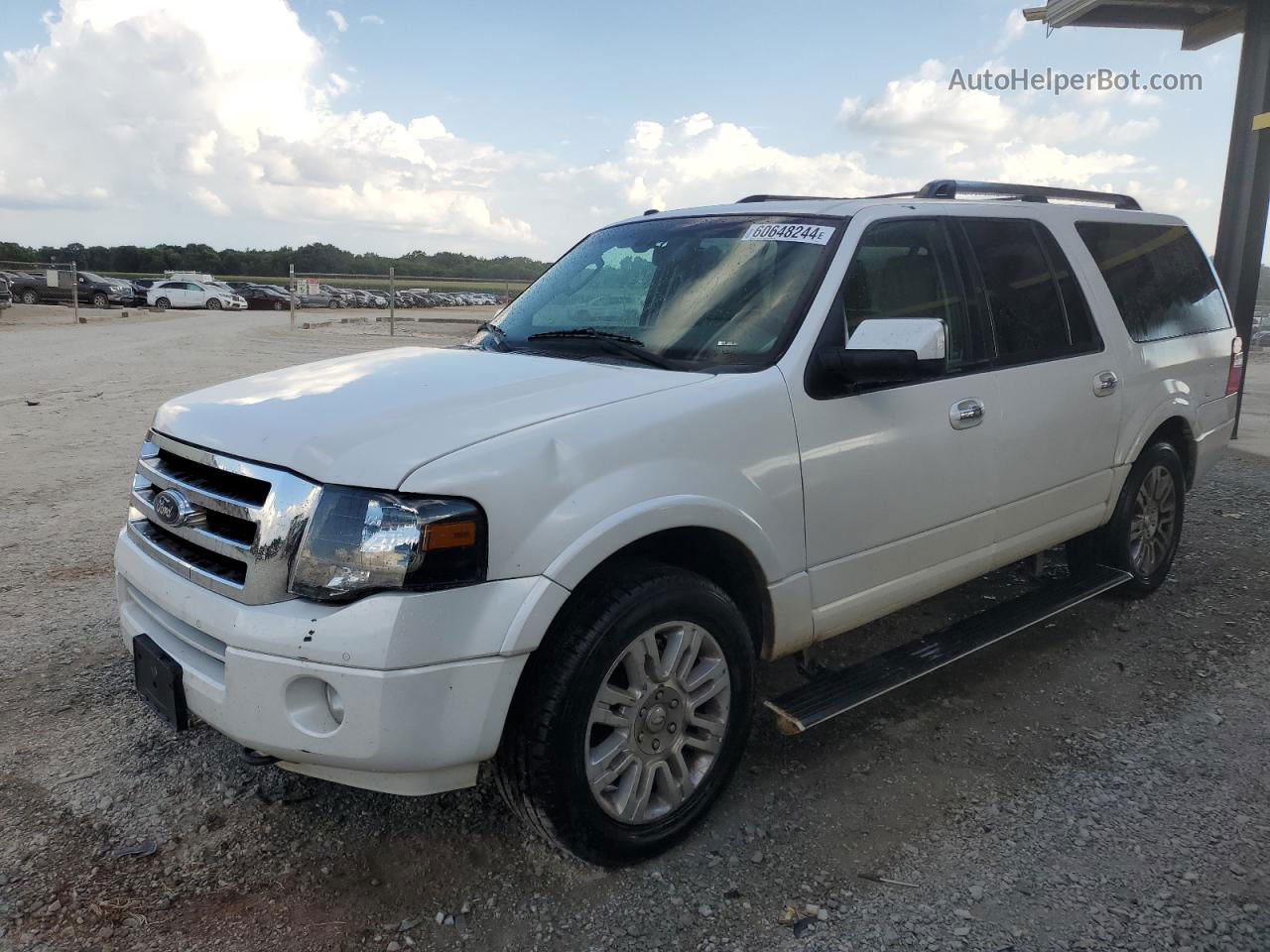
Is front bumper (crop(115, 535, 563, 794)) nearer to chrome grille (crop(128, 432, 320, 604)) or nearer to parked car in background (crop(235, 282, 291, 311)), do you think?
chrome grille (crop(128, 432, 320, 604))

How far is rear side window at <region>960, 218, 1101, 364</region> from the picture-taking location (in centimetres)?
389

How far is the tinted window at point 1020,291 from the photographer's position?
12.7 feet

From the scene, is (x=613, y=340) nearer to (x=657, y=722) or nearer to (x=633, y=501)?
(x=633, y=501)

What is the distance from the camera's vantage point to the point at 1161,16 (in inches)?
377

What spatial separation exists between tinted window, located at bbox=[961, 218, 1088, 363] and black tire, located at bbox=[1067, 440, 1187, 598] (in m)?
0.89

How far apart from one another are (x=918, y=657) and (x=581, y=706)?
157 cm

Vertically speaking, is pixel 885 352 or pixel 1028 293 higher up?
pixel 1028 293

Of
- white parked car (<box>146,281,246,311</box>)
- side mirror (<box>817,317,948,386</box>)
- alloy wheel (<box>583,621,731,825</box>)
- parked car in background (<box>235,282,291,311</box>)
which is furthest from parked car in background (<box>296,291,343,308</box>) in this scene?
alloy wheel (<box>583,621,731,825</box>)

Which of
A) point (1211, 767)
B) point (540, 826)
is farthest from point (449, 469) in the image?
point (1211, 767)

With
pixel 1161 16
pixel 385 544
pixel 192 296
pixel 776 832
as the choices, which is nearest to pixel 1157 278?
pixel 776 832

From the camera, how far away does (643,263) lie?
374 cm

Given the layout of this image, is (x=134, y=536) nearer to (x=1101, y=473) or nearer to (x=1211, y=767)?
(x=1211, y=767)

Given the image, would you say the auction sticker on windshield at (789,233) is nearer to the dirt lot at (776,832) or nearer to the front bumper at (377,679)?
the front bumper at (377,679)

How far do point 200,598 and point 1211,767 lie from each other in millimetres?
3282
